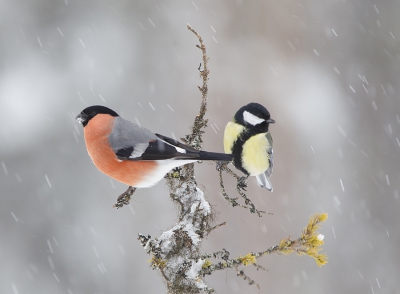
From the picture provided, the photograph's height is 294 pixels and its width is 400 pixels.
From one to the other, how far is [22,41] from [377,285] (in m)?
→ 5.40

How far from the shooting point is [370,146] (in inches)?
214

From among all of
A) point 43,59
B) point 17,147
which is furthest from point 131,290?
point 43,59

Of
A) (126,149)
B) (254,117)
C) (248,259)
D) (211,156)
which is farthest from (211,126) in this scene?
(248,259)

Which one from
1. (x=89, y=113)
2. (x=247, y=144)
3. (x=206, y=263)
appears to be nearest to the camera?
(x=206, y=263)

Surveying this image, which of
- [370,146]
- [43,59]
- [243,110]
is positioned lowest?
[43,59]

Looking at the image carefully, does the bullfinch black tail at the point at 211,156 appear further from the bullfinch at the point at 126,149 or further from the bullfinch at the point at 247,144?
the bullfinch at the point at 247,144

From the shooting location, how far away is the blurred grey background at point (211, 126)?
515 centimetres

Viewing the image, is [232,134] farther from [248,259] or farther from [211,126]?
[211,126]

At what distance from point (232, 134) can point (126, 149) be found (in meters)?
0.77

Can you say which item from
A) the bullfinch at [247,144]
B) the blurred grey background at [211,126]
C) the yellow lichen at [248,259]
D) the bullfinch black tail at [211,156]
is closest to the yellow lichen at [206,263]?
the yellow lichen at [248,259]

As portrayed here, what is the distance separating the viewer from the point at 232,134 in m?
2.56

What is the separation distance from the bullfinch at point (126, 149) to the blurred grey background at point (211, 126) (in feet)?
8.43

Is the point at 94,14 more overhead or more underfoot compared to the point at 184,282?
more underfoot

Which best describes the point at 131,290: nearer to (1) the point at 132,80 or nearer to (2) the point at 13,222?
(2) the point at 13,222
